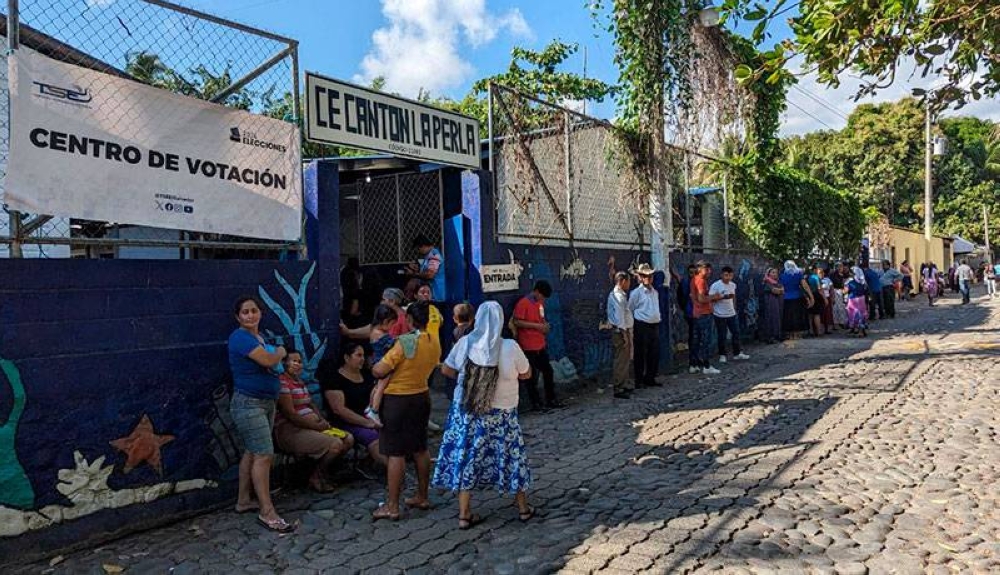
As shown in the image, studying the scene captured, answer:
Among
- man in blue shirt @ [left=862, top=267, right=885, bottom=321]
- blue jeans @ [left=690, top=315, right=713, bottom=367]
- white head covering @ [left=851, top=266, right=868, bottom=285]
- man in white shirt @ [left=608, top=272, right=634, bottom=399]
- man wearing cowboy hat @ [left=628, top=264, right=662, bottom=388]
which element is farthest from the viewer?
man in blue shirt @ [left=862, top=267, right=885, bottom=321]

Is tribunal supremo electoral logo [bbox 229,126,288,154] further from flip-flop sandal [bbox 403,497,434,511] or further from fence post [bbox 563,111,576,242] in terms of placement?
fence post [bbox 563,111,576,242]

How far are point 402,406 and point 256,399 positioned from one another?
99 cm

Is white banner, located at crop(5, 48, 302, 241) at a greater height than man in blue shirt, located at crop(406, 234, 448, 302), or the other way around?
white banner, located at crop(5, 48, 302, 241)

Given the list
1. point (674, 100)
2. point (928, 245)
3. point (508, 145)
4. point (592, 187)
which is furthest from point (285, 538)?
point (928, 245)

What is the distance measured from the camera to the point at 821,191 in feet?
62.0

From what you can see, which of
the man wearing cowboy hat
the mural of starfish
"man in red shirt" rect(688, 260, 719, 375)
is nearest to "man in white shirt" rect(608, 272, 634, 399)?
the man wearing cowboy hat

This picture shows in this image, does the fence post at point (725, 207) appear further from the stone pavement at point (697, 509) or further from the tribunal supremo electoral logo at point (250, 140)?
the tribunal supremo electoral logo at point (250, 140)

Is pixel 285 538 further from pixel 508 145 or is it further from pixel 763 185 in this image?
pixel 763 185

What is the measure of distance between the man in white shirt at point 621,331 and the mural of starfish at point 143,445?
5866mm

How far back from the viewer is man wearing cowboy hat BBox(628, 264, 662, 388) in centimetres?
1020

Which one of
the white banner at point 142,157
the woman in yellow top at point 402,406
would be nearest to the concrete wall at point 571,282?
the white banner at point 142,157

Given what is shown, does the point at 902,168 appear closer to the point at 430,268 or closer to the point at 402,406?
the point at 430,268

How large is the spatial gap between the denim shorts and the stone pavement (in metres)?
0.54

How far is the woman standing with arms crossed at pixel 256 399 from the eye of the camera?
502 cm
